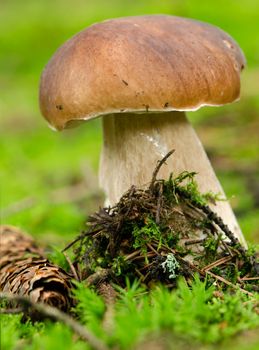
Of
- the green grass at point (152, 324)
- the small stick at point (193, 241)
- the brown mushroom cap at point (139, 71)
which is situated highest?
the brown mushroom cap at point (139, 71)

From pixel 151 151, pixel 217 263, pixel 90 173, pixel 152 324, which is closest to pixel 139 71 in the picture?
pixel 151 151

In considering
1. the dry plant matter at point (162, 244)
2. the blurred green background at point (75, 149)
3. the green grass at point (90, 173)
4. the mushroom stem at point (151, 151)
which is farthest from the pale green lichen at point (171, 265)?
the mushroom stem at point (151, 151)

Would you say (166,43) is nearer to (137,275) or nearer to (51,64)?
(51,64)

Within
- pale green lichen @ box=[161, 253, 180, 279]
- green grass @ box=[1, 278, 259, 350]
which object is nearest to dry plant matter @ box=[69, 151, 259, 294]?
pale green lichen @ box=[161, 253, 180, 279]

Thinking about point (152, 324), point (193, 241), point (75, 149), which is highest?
point (75, 149)

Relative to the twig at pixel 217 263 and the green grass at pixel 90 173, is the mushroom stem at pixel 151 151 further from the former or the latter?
the twig at pixel 217 263

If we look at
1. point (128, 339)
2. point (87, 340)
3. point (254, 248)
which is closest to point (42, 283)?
point (87, 340)

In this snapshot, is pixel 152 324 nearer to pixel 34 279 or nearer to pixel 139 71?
pixel 34 279
